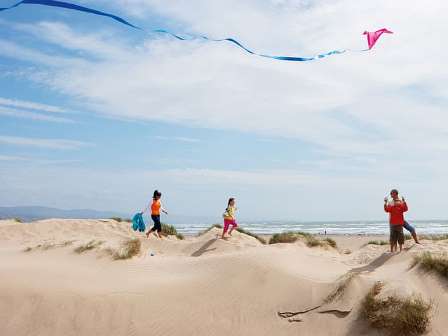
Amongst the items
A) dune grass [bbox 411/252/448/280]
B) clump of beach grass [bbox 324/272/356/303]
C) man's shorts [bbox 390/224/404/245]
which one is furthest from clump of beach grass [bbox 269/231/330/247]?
clump of beach grass [bbox 324/272/356/303]

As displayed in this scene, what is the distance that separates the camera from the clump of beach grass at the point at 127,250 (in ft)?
40.1

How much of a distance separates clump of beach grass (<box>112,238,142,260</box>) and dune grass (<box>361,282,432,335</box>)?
6.30 meters

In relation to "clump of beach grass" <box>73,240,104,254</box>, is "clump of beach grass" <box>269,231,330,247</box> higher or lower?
higher

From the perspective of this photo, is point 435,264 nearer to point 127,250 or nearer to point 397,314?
point 397,314

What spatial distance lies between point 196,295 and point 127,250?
12.6ft

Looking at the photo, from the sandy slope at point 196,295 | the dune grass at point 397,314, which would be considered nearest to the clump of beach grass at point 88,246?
the sandy slope at point 196,295

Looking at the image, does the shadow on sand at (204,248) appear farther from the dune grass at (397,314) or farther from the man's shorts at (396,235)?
the dune grass at (397,314)

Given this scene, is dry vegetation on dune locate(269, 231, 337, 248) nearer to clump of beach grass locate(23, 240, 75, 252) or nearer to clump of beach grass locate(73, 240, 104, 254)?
clump of beach grass locate(73, 240, 104, 254)

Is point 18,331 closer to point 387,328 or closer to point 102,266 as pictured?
point 102,266

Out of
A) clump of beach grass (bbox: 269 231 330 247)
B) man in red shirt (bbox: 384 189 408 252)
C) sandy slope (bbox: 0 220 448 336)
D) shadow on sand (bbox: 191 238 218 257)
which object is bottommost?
sandy slope (bbox: 0 220 448 336)

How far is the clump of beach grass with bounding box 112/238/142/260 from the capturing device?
40.1ft

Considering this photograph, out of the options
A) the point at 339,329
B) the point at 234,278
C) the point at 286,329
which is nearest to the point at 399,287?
the point at 339,329

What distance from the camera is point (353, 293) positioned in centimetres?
823

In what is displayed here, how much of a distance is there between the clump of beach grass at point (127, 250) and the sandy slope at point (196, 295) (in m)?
0.45
